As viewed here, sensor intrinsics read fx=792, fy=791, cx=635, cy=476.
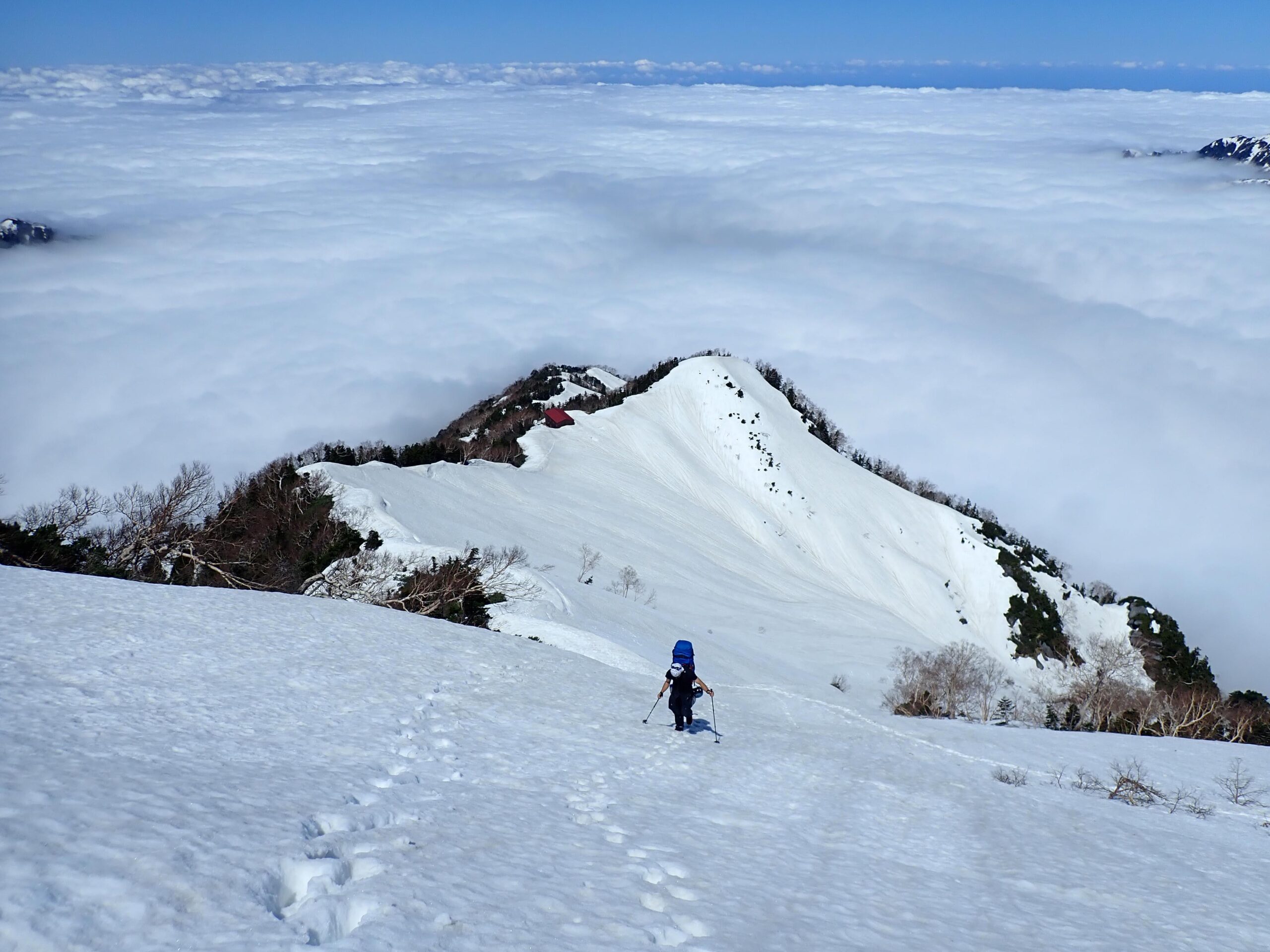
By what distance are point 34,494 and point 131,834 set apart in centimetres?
12936

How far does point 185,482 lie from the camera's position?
32250 mm

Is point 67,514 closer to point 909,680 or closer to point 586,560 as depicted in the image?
point 586,560

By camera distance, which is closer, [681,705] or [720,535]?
[681,705]

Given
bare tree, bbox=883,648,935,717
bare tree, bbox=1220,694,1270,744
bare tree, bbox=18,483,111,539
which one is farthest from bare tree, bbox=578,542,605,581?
bare tree, bbox=1220,694,1270,744

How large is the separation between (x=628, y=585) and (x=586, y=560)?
299cm

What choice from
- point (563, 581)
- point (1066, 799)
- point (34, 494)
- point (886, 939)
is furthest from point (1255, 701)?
point (34, 494)

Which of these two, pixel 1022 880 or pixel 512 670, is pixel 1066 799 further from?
pixel 512 670

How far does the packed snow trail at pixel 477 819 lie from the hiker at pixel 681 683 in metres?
0.90

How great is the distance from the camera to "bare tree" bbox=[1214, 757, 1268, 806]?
1652 cm

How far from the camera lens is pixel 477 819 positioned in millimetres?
9234

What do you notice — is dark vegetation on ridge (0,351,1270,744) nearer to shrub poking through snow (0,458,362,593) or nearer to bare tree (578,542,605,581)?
shrub poking through snow (0,458,362,593)

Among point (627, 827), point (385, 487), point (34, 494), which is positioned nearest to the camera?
point (627, 827)

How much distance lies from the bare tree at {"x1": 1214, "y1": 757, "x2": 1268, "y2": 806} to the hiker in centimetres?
1144

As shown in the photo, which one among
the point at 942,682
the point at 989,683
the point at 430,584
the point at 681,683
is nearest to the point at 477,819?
the point at 681,683
